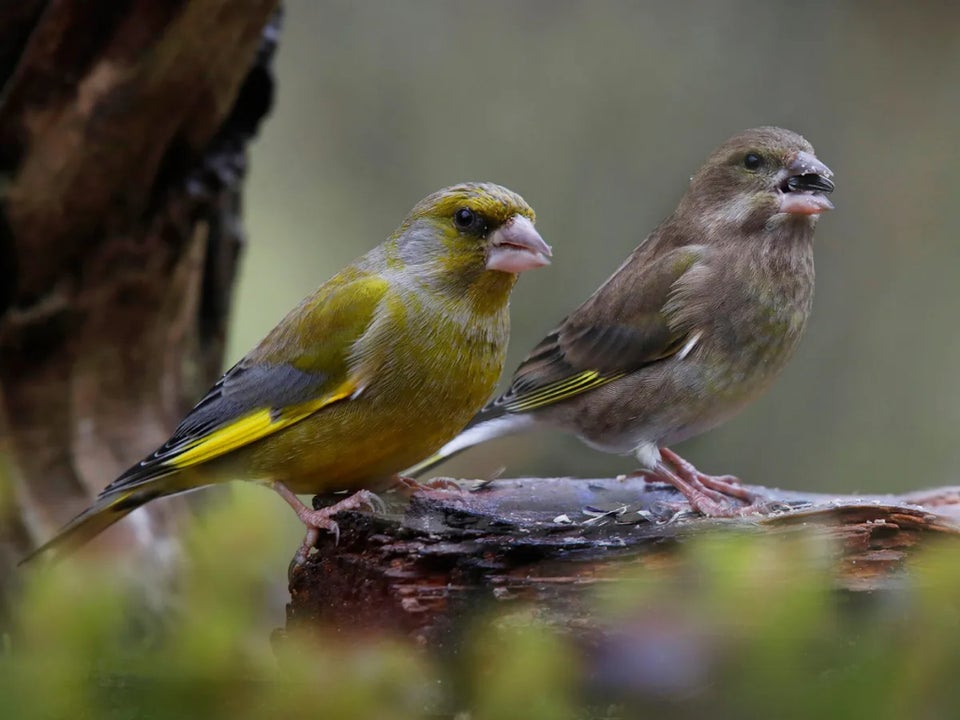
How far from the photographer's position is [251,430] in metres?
3.00

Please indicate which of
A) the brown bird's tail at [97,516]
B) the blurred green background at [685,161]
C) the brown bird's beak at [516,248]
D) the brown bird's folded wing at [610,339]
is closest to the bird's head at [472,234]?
the brown bird's beak at [516,248]

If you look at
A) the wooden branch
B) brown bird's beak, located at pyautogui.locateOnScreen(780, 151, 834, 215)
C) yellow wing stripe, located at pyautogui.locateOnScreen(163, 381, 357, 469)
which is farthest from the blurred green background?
the wooden branch

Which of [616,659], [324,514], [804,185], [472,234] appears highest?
[472,234]

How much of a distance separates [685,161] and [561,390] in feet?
12.1

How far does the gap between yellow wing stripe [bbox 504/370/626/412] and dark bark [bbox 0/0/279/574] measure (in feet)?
4.61

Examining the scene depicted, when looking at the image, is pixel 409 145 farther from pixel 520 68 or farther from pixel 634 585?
pixel 634 585

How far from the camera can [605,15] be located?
285 inches

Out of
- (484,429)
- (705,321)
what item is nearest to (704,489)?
(705,321)

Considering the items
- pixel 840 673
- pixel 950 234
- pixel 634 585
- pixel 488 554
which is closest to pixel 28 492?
pixel 488 554

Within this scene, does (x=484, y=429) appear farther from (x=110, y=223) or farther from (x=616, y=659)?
(x=616, y=659)

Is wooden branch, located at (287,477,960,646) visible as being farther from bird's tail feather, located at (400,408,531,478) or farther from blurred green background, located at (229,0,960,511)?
blurred green background, located at (229,0,960,511)

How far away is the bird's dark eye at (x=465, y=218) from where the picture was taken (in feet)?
9.86

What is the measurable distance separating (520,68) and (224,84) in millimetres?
3739

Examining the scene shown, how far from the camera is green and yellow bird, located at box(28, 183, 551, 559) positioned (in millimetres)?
2945
